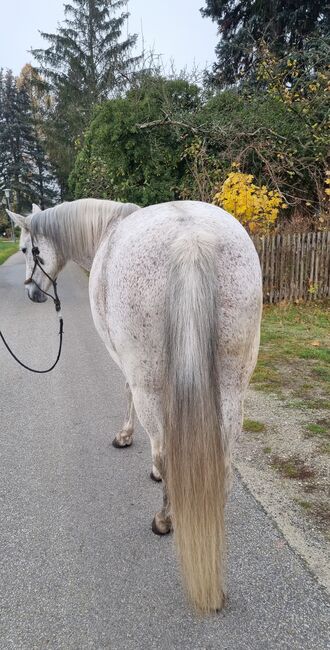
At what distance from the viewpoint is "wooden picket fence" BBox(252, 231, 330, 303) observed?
8.20 meters

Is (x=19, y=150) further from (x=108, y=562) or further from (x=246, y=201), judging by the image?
(x=108, y=562)

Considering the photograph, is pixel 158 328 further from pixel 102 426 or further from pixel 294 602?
pixel 102 426

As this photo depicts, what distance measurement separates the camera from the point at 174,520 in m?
1.78

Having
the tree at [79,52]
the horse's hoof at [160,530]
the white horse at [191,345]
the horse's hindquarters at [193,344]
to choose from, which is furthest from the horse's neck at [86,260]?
the tree at [79,52]

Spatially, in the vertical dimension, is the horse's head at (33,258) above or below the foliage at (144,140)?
below

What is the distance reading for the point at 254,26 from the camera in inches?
552

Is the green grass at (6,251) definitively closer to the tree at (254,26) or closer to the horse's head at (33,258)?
the tree at (254,26)

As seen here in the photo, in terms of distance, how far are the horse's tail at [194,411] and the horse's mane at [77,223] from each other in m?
1.12

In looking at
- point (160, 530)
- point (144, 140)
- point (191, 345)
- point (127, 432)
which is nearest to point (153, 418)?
point (191, 345)

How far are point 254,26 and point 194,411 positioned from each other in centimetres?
1658

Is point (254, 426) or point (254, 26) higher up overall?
point (254, 26)

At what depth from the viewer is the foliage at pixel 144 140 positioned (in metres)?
9.54

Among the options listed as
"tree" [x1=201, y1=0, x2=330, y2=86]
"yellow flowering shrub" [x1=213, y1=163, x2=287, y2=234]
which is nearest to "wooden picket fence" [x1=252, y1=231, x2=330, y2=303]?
"yellow flowering shrub" [x1=213, y1=163, x2=287, y2=234]

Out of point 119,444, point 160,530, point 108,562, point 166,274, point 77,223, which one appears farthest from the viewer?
point 119,444
